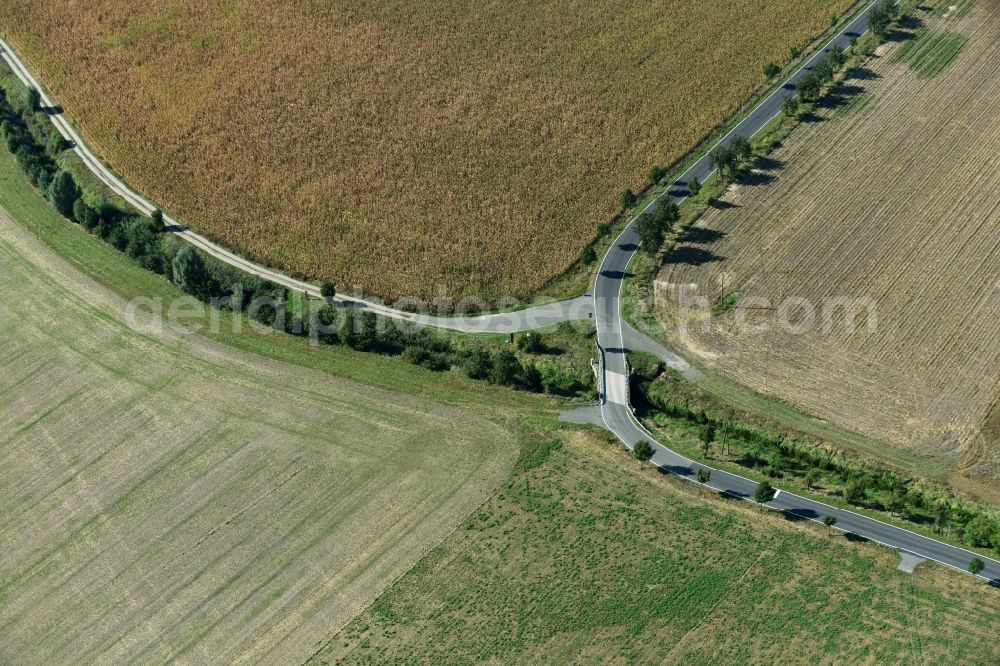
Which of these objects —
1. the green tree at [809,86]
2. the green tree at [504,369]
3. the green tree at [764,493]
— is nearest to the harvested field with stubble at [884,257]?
the green tree at [809,86]

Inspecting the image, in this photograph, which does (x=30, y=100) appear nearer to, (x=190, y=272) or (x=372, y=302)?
(x=190, y=272)

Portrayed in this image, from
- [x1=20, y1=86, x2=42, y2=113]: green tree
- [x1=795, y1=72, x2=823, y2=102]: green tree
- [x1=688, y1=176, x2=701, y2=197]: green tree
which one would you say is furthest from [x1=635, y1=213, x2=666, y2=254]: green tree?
[x1=20, y1=86, x2=42, y2=113]: green tree

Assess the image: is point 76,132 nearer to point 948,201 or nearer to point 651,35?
point 651,35

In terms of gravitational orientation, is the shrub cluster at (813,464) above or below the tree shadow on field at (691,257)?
below

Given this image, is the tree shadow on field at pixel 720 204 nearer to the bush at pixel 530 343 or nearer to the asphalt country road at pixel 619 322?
the asphalt country road at pixel 619 322

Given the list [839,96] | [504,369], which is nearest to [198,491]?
[504,369]

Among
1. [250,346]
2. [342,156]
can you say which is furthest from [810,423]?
[342,156]

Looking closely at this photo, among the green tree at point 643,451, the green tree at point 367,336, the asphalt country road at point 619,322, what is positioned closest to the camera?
the asphalt country road at point 619,322
